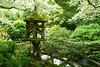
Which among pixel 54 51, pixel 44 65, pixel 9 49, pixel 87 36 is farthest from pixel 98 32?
pixel 9 49

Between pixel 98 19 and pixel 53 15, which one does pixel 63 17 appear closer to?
pixel 53 15

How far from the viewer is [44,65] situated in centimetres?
353

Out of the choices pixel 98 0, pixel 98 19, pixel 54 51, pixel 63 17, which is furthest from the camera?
pixel 63 17

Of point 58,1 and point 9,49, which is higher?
point 58,1

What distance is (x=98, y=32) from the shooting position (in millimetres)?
Answer: 5969

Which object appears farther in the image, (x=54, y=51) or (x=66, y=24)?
(x=66, y=24)

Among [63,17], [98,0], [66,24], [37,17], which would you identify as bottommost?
[66,24]

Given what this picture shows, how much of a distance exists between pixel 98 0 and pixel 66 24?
951cm

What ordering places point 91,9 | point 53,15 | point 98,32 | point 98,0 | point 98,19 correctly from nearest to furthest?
point 98,0
point 91,9
point 98,32
point 98,19
point 53,15

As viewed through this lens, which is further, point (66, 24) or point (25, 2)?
point (66, 24)

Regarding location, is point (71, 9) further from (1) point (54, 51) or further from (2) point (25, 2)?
(1) point (54, 51)

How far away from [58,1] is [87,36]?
952 cm

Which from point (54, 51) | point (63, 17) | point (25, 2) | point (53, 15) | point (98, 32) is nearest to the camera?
point (54, 51)

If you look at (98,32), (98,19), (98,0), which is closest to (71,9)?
(98,19)
